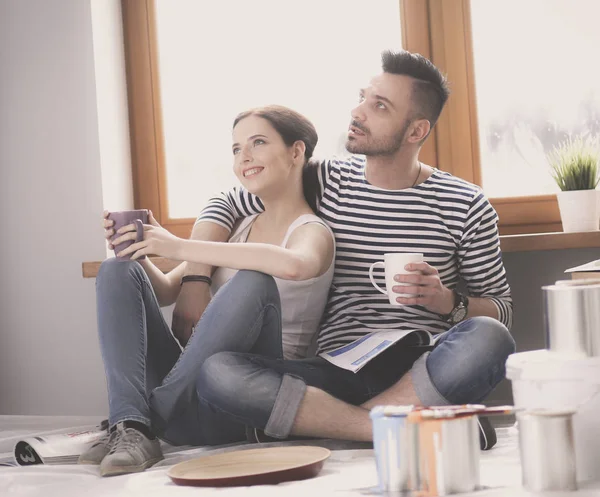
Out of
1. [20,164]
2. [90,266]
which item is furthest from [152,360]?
[20,164]

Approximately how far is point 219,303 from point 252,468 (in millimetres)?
378

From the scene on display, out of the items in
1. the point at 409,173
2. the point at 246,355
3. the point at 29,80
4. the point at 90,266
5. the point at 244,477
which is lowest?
the point at 244,477

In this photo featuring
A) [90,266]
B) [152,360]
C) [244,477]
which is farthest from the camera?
[90,266]

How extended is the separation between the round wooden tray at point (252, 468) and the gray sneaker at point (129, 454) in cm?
16

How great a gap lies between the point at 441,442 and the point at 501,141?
1423mm

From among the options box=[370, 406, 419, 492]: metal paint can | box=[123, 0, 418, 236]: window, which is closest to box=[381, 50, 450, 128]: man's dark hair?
box=[123, 0, 418, 236]: window

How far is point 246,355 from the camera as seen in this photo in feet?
5.50

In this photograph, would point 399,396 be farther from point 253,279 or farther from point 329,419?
point 253,279

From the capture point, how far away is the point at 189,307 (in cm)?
189

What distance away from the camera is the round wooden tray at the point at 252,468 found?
133 centimetres

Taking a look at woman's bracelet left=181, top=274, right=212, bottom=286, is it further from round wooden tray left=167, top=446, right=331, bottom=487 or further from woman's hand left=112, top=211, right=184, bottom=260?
round wooden tray left=167, top=446, right=331, bottom=487

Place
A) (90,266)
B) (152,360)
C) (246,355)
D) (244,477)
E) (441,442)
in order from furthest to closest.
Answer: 1. (90,266)
2. (152,360)
3. (246,355)
4. (244,477)
5. (441,442)

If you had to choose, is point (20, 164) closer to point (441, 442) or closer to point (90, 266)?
point (90, 266)

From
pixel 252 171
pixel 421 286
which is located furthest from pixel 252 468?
pixel 252 171
